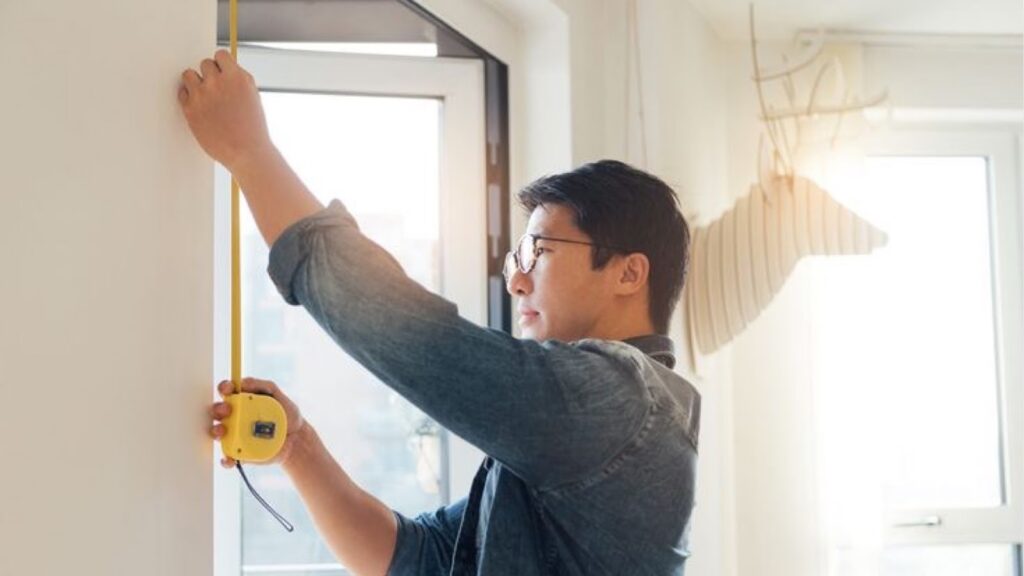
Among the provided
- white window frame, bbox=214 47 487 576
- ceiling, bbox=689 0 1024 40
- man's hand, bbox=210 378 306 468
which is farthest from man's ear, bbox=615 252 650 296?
ceiling, bbox=689 0 1024 40

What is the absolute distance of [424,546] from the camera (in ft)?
4.16

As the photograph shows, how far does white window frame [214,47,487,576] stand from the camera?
1.79 m

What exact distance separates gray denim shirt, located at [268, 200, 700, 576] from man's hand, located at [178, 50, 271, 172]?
0.09 metres

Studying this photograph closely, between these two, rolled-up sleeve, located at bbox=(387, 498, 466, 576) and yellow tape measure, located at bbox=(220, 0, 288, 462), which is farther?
rolled-up sleeve, located at bbox=(387, 498, 466, 576)

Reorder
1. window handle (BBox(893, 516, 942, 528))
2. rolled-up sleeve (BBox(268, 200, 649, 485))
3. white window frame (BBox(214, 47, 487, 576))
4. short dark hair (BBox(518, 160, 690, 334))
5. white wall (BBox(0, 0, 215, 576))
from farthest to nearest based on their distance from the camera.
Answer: window handle (BBox(893, 516, 942, 528)) → white window frame (BBox(214, 47, 487, 576)) → short dark hair (BBox(518, 160, 690, 334)) → rolled-up sleeve (BBox(268, 200, 649, 485)) → white wall (BBox(0, 0, 215, 576))

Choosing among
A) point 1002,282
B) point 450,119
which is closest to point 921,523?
point 1002,282

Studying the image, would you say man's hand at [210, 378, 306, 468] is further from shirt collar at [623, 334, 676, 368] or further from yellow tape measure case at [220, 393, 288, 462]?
shirt collar at [623, 334, 676, 368]

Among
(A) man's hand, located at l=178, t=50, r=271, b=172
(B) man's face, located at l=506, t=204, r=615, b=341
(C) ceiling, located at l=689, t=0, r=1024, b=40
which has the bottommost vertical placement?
(B) man's face, located at l=506, t=204, r=615, b=341

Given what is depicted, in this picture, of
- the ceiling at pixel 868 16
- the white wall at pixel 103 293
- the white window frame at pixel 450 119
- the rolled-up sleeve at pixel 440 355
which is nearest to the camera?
the white wall at pixel 103 293

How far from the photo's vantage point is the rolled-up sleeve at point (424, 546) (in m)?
1.25

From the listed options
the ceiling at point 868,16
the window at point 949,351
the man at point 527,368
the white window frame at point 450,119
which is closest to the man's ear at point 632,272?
the man at point 527,368

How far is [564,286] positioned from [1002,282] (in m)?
2.17

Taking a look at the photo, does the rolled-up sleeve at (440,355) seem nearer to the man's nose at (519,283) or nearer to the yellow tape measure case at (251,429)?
the yellow tape measure case at (251,429)

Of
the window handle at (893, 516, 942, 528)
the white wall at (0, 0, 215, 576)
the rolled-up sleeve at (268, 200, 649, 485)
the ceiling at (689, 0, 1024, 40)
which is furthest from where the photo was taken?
the window handle at (893, 516, 942, 528)
